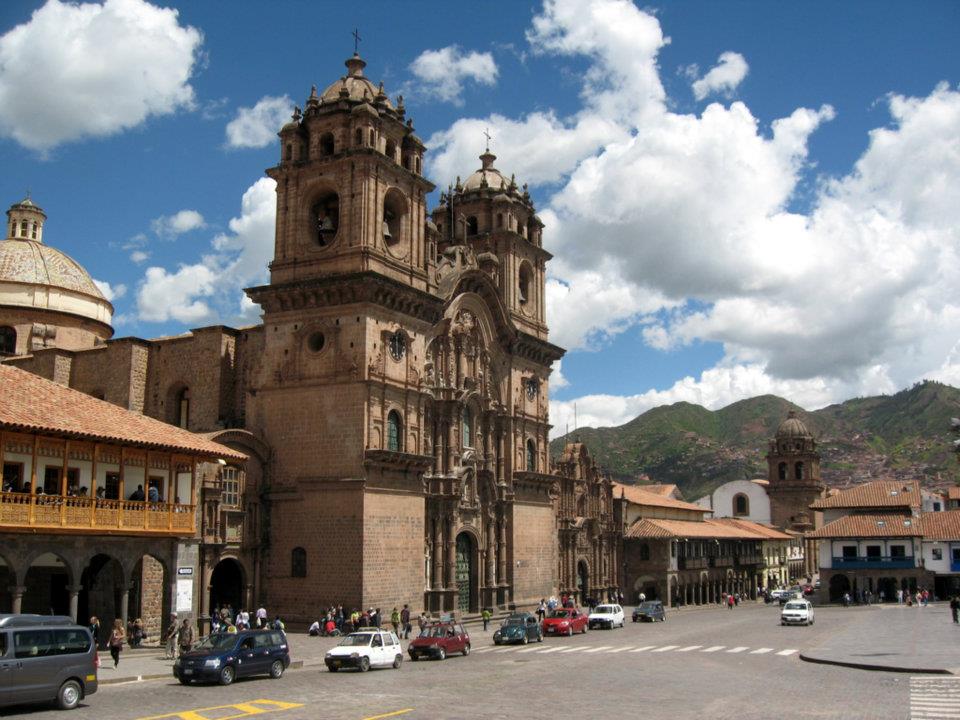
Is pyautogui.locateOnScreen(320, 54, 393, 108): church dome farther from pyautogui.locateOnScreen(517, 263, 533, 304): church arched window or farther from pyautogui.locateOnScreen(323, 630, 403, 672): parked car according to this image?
pyautogui.locateOnScreen(323, 630, 403, 672): parked car

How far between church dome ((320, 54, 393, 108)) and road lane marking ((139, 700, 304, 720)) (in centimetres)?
3095

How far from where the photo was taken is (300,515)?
4225 centimetres

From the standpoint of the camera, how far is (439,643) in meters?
31.7

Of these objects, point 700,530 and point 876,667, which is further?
point 700,530

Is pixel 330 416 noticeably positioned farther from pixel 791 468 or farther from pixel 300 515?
pixel 791 468

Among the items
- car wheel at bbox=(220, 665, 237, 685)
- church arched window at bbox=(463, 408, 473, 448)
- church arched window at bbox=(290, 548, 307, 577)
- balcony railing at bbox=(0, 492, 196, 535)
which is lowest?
car wheel at bbox=(220, 665, 237, 685)

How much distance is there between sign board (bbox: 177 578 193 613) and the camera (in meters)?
32.8

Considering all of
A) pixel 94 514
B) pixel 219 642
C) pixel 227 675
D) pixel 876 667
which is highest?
pixel 94 514

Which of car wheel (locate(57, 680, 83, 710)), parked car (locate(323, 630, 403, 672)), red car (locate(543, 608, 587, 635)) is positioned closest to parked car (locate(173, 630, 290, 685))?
parked car (locate(323, 630, 403, 672))

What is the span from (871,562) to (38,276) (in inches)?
2292

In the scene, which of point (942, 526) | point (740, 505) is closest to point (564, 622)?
point (942, 526)

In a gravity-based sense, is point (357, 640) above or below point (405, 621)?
above

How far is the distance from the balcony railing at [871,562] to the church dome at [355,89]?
48576 mm

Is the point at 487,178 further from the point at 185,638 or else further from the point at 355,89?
the point at 185,638
